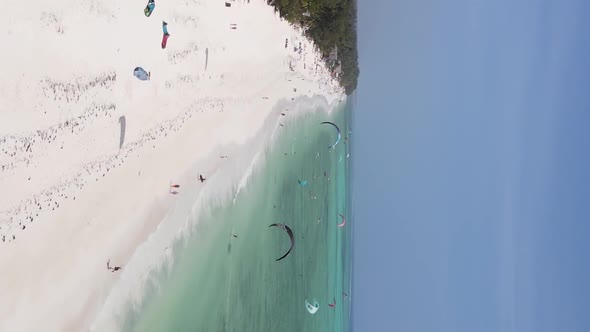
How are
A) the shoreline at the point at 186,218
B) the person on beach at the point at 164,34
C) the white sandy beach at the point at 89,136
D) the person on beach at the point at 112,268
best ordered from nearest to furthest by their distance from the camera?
the white sandy beach at the point at 89,136, the person on beach at the point at 112,268, the shoreline at the point at 186,218, the person on beach at the point at 164,34

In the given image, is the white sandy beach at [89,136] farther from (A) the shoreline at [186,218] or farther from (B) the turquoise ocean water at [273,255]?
(B) the turquoise ocean water at [273,255]

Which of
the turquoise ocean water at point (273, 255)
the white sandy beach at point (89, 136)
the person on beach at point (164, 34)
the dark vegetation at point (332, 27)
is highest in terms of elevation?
the dark vegetation at point (332, 27)

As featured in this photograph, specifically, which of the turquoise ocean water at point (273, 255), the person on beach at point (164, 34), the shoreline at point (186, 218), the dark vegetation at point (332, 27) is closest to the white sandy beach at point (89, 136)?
the person on beach at point (164, 34)

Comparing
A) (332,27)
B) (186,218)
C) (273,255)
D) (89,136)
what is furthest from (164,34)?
(332,27)

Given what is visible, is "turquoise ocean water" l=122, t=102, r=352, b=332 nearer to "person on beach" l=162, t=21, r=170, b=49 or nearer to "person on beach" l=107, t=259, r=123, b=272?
"person on beach" l=107, t=259, r=123, b=272

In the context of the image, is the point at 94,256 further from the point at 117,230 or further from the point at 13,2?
the point at 13,2

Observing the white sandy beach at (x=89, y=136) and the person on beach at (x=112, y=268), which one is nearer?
the white sandy beach at (x=89, y=136)
